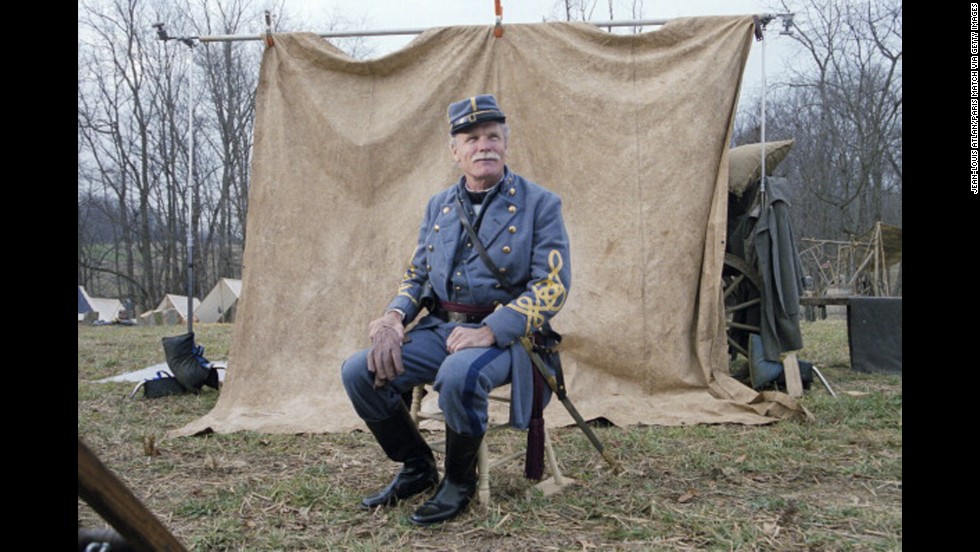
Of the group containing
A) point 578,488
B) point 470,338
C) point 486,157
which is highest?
point 486,157

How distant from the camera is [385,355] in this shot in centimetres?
265

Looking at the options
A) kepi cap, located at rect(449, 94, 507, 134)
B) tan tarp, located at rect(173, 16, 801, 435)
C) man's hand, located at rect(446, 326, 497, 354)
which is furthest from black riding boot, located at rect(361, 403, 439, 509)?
tan tarp, located at rect(173, 16, 801, 435)

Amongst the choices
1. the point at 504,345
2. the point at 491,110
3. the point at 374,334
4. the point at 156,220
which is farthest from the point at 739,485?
the point at 156,220

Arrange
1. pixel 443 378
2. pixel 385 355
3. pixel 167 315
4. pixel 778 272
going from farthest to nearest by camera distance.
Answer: pixel 167 315, pixel 778 272, pixel 385 355, pixel 443 378

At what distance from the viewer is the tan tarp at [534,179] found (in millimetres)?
4637

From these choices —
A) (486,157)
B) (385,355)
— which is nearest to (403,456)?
(385,355)

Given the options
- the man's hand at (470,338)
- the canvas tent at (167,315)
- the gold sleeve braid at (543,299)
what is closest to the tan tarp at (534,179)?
the gold sleeve braid at (543,299)

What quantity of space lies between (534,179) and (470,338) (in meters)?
2.37

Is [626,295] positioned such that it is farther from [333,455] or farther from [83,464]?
[83,464]

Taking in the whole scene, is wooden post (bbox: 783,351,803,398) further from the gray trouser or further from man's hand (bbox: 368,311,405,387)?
man's hand (bbox: 368,311,405,387)

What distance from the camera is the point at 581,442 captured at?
388cm

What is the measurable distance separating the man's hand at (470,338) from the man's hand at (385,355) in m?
0.19

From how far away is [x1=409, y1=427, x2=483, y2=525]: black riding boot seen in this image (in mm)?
2617

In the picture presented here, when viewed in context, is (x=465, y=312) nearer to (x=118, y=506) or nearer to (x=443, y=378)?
(x=443, y=378)
